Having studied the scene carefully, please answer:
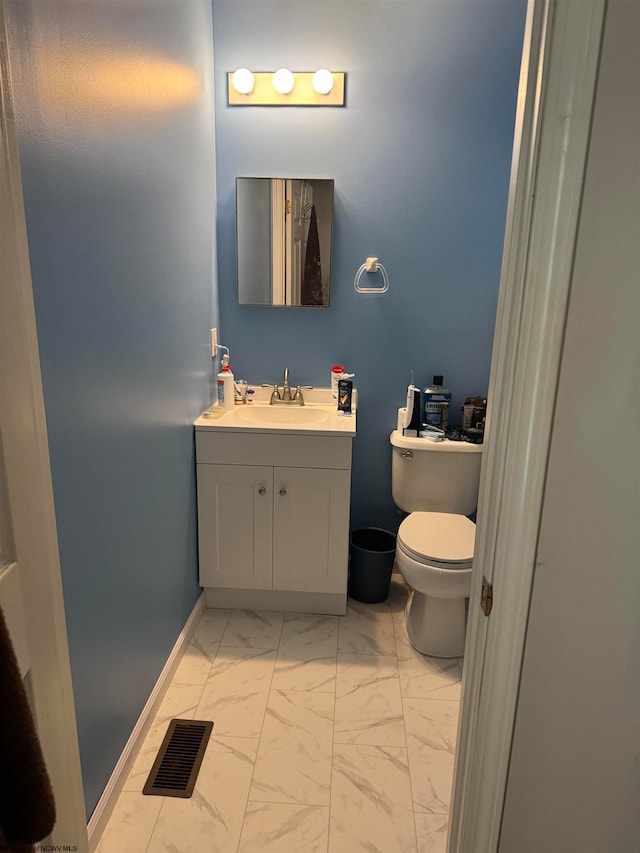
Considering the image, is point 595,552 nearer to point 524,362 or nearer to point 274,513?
point 524,362

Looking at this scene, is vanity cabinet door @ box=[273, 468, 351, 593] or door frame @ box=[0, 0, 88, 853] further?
vanity cabinet door @ box=[273, 468, 351, 593]

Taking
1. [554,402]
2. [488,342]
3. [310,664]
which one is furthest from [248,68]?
[310,664]

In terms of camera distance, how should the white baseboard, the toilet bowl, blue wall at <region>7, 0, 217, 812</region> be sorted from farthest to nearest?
the toilet bowl → the white baseboard → blue wall at <region>7, 0, 217, 812</region>

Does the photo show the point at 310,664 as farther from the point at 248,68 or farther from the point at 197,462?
the point at 248,68

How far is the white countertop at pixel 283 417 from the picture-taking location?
2.27 metres

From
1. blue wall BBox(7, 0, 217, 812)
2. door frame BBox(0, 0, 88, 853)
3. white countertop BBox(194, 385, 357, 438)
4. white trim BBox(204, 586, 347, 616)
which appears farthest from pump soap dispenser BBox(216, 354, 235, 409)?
door frame BBox(0, 0, 88, 853)

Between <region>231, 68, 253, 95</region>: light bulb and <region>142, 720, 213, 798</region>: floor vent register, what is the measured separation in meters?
2.41

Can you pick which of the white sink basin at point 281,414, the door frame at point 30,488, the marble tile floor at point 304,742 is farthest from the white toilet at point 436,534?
the door frame at point 30,488

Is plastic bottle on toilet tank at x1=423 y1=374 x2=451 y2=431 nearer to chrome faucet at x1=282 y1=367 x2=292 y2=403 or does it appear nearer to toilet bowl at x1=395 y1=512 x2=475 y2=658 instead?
toilet bowl at x1=395 y1=512 x2=475 y2=658

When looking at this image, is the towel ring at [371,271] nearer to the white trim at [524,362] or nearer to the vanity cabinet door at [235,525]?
the vanity cabinet door at [235,525]

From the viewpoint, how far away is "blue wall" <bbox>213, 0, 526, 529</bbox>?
7.82 ft

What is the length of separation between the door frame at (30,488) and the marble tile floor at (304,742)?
0.68 meters

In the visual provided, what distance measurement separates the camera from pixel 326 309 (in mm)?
2654

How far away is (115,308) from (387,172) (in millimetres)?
1528
